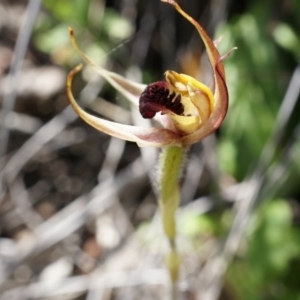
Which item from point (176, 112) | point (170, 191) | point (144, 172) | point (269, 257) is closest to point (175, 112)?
point (176, 112)

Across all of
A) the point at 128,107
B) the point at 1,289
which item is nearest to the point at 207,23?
the point at 128,107

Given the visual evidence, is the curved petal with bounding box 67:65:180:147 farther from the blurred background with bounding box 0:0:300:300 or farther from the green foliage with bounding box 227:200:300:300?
the green foliage with bounding box 227:200:300:300

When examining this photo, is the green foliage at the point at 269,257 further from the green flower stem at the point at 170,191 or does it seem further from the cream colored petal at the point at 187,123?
the cream colored petal at the point at 187,123

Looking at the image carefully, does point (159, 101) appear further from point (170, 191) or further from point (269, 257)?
point (269, 257)

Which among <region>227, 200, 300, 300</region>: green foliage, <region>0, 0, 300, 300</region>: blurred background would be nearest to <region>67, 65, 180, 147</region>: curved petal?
<region>0, 0, 300, 300</region>: blurred background

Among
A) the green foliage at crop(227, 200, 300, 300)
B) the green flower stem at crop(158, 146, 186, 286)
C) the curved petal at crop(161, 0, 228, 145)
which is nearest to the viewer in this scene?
the curved petal at crop(161, 0, 228, 145)

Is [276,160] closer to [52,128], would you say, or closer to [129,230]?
[129,230]
